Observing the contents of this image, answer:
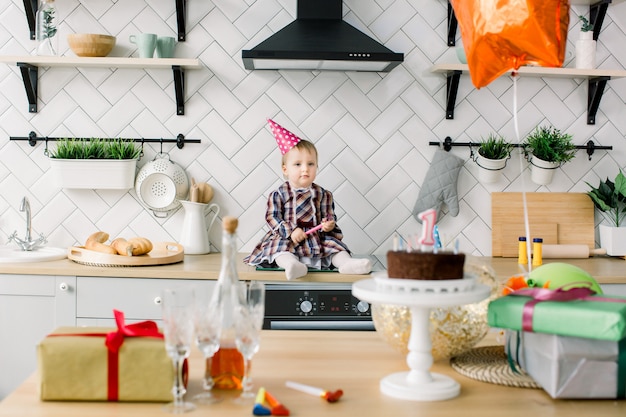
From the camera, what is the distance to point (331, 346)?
1832 mm

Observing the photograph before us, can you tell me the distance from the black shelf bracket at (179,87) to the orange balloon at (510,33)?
1.80 meters

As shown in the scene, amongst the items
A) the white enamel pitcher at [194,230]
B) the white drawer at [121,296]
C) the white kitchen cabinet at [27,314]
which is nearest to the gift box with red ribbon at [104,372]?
the white drawer at [121,296]

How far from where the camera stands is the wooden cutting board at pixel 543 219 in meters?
3.66

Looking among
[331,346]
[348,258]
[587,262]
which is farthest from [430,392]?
[587,262]

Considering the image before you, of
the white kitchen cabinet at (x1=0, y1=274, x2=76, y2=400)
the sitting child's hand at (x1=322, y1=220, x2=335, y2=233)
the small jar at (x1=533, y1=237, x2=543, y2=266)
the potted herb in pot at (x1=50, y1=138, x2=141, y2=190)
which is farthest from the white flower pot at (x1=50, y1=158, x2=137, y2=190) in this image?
the small jar at (x1=533, y1=237, x2=543, y2=266)

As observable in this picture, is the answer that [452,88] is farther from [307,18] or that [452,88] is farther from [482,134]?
[307,18]

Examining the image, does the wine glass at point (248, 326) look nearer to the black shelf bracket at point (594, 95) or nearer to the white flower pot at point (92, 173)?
the white flower pot at point (92, 173)

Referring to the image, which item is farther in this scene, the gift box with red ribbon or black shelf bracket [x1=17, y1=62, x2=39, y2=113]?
black shelf bracket [x1=17, y1=62, x2=39, y2=113]

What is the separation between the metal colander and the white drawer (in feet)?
1.95

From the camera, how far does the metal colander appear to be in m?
3.54

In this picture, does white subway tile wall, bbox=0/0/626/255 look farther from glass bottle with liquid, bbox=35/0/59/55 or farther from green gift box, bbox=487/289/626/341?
green gift box, bbox=487/289/626/341

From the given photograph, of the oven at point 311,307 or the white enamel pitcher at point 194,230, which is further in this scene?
the white enamel pitcher at point 194,230

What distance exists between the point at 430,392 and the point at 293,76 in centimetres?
240

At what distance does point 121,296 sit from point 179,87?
1030 mm
